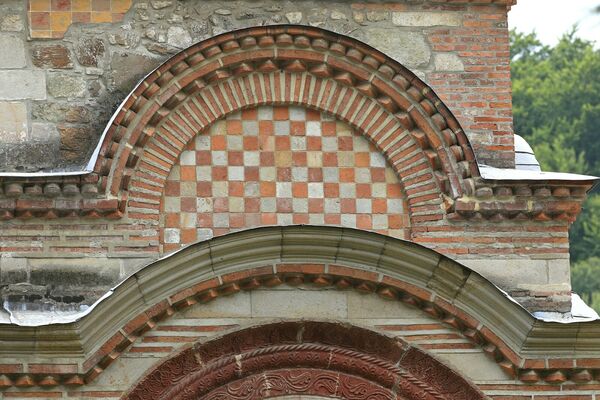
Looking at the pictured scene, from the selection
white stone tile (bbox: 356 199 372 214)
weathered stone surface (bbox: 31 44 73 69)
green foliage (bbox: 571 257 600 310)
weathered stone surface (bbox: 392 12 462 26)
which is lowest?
green foliage (bbox: 571 257 600 310)

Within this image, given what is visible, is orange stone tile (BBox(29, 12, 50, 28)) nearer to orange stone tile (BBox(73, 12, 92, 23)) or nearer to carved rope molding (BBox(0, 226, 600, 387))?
orange stone tile (BBox(73, 12, 92, 23))

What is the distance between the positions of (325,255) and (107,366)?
1.78 m

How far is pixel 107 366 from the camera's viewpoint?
1377 cm

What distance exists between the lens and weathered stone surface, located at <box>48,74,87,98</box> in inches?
572

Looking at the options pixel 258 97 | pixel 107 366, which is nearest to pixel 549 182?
pixel 258 97

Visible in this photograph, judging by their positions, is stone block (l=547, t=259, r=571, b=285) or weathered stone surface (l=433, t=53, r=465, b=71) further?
weathered stone surface (l=433, t=53, r=465, b=71)

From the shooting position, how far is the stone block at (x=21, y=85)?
14.5 metres

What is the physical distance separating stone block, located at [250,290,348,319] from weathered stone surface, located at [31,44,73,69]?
2341mm

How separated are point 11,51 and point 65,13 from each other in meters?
0.52

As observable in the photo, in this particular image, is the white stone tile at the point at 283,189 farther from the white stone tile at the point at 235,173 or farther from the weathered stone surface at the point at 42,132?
the weathered stone surface at the point at 42,132

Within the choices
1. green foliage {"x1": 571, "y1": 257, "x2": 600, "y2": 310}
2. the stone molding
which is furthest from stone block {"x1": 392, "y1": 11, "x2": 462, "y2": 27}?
green foliage {"x1": 571, "y1": 257, "x2": 600, "y2": 310}

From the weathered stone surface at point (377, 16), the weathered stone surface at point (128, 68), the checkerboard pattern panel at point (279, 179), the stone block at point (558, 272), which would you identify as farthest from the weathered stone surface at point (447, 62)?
the weathered stone surface at point (128, 68)

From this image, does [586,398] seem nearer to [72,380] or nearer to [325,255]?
[325,255]

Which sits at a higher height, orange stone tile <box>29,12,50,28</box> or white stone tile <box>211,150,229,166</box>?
Answer: orange stone tile <box>29,12,50,28</box>
